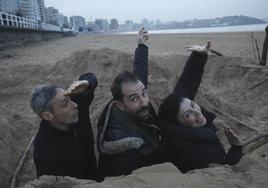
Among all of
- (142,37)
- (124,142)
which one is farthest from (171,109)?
(142,37)

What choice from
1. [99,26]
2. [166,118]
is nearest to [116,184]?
[166,118]

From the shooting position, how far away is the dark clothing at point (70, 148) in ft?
8.68

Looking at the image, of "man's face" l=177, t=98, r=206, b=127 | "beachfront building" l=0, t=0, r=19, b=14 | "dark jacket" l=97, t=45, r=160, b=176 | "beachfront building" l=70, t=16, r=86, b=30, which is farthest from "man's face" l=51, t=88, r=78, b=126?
"beachfront building" l=70, t=16, r=86, b=30

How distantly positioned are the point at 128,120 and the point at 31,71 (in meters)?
8.35

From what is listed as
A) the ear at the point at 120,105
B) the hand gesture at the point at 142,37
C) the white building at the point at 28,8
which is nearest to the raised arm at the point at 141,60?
the hand gesture at the point at 142,37

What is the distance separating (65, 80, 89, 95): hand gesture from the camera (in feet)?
8.79

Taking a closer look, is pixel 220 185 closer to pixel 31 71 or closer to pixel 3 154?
pixel 3 154

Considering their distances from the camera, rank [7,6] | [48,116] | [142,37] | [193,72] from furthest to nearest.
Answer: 1. [7,6]
2. [142,37]
3. [193,72]
4. [48,116]

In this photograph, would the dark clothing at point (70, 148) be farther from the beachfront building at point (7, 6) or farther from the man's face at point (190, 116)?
→ the beachfront building at point (7, 6)

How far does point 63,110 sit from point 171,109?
37.1 inches

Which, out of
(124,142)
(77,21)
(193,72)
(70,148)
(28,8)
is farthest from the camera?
(77,21)

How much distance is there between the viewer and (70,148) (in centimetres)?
277

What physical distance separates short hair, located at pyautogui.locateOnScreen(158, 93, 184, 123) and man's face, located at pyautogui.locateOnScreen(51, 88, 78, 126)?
0.79m

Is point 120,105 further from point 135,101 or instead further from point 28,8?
point 28,8
